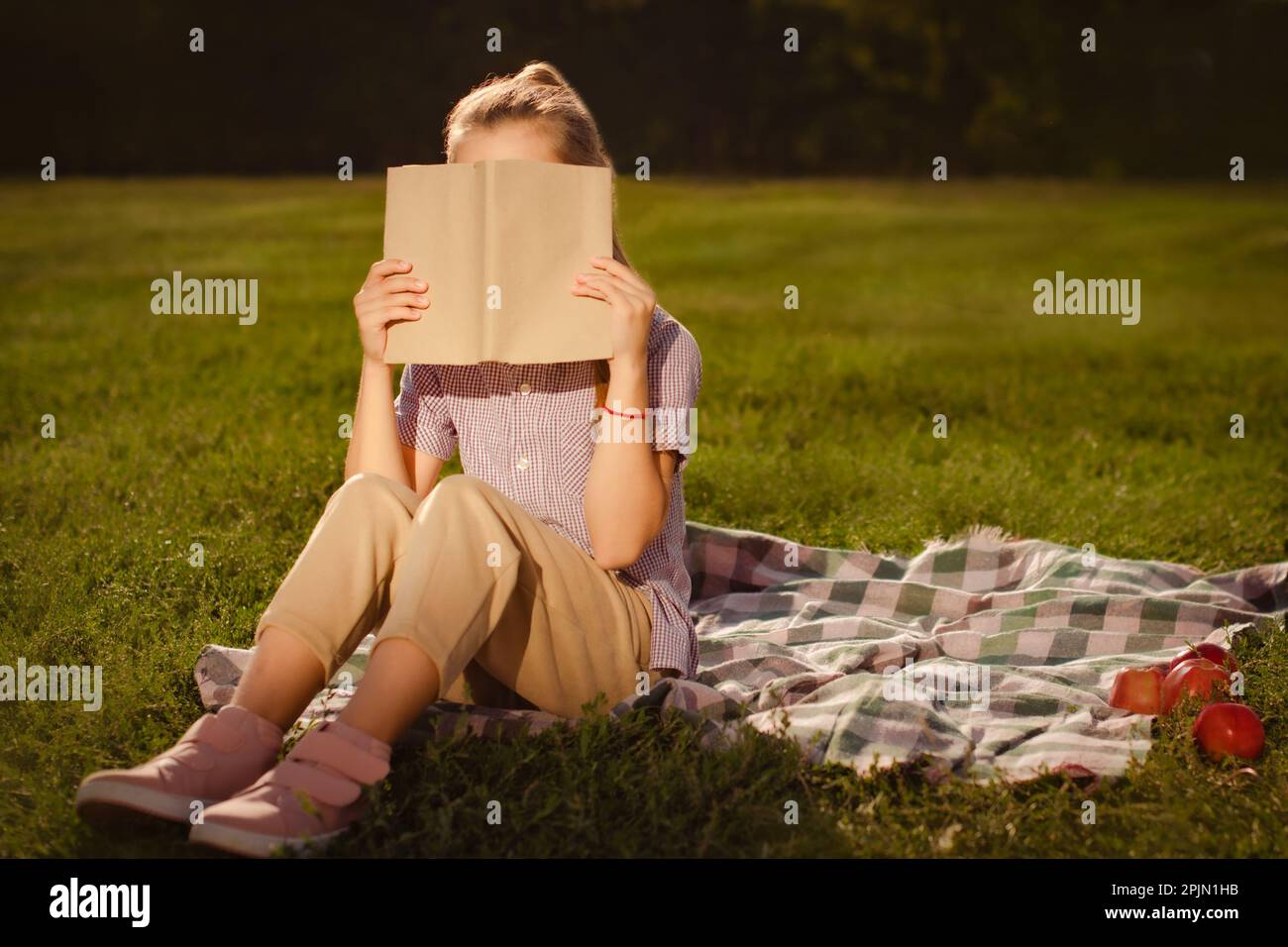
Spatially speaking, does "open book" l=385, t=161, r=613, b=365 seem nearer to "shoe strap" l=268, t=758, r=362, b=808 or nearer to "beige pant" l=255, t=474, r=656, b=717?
"beige pant" l=255, t=474, r=656, b=717

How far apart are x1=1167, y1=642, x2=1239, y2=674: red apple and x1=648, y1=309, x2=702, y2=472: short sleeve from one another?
49.5 inches

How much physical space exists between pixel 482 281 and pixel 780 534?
2161 mm

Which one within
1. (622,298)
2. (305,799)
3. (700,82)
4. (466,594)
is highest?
(700,82)

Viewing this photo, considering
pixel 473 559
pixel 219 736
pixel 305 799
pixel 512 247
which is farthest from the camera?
pixel 512 247

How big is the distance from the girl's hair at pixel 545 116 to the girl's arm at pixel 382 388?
0.35 m

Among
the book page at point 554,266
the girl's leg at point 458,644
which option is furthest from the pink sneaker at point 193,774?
the book page at point 554,266

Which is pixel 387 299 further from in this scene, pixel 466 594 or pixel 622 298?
pixel 466 594

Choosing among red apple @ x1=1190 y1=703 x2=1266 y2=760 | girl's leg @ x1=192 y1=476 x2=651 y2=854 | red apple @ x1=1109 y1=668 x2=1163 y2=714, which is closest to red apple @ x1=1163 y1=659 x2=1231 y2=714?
red apple @ x1=1109 y1=668 x2=1163 y2=714

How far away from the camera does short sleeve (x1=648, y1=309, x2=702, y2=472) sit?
2.92 metres

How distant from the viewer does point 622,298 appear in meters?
2.80

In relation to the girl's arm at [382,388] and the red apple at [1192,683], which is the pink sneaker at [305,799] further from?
the red apple at [1192,683]

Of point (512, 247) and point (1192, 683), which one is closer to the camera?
point (512, 247)

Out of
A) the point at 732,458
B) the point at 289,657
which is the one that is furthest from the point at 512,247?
the point at 732,458

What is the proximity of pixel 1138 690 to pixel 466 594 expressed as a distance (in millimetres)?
1538
